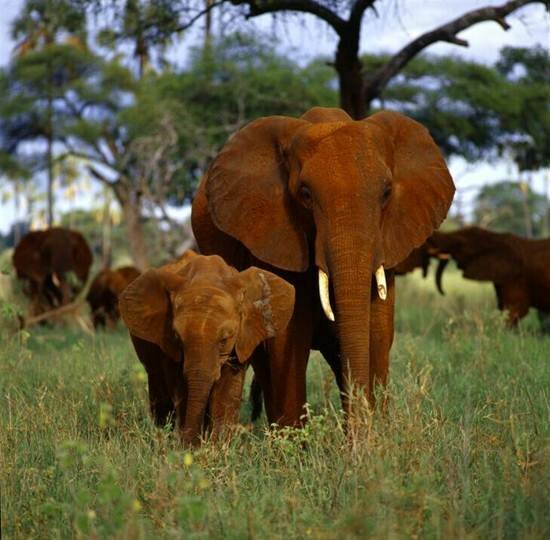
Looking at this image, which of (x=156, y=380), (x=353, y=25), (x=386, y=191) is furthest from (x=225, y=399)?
(x=353, y=25)

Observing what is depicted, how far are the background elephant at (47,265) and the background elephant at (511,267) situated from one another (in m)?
7.87

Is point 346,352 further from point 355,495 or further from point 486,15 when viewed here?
point 486,15

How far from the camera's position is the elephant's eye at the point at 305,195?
6.86 metres

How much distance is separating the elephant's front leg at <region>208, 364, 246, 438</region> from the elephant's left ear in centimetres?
122

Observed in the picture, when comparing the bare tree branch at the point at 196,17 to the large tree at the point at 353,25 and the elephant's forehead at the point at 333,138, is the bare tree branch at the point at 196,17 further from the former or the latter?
the elephant's forehead at the point at 333,138

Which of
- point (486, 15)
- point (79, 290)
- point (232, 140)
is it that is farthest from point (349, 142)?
point (79, 290)

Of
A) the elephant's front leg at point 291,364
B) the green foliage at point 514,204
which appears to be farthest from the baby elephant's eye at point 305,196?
the green foliage at point 514,204

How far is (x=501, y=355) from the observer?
1073cm

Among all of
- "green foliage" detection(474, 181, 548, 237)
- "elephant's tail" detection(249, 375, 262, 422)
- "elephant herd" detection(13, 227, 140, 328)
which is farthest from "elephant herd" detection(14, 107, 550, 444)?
"green foliage" detection(474, 181, 548, 237)

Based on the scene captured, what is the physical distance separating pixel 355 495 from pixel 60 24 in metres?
13.8

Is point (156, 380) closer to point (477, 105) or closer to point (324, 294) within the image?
point (324, 294)

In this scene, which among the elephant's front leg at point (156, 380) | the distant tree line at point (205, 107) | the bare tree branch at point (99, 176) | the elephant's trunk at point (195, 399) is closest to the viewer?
the elephant's trunk at point (195, 399)

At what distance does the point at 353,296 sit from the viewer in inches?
261

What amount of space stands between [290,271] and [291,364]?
619 millimetres
